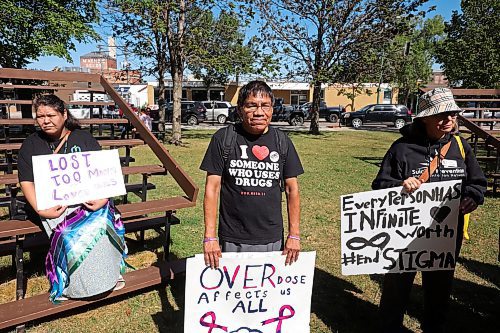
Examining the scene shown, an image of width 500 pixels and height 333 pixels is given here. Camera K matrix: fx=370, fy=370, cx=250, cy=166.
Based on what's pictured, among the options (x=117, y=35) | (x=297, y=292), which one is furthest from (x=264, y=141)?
(x=117, y=35)

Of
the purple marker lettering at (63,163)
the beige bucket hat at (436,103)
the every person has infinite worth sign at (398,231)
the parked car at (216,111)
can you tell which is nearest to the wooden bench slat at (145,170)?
the purple marker lettering at (63,163)

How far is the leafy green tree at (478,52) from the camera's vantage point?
68.1 ft

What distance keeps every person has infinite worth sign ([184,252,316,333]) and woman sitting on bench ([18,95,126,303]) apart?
859 millimetres

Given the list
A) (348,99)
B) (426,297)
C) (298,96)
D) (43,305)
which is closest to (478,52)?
(348,99)

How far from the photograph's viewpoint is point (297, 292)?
96.9 inches

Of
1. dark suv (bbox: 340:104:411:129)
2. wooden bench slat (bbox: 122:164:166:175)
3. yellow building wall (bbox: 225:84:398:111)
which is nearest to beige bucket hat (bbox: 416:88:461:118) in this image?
wooden bench slat (bbox: 122:164:166:175)

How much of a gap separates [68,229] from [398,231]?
2337 millimetres

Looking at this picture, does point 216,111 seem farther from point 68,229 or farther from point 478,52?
point 68,229

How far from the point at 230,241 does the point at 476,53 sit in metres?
24.7

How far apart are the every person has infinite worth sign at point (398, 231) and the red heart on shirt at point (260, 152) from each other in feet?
2.17

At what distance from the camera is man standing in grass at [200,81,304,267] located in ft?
7.49

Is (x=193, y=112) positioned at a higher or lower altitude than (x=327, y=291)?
higher

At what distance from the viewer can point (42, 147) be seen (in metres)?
2.74

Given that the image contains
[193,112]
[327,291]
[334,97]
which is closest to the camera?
[327,291]
